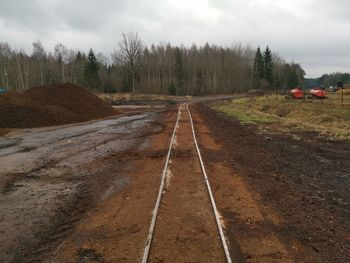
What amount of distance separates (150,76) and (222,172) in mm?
105683

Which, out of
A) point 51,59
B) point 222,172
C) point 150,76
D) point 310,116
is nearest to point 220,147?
point 222,172

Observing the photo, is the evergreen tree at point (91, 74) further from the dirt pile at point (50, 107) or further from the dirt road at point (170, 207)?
the dirt road at point (170, 207)

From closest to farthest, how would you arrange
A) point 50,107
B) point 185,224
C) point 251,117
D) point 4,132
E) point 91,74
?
point 185,224 < point 4,132 < point 50,107 < point 251,117 < point 91,74

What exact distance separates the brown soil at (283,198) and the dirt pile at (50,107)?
16126 millimetres

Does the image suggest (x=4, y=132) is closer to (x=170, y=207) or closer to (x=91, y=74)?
(x=170, y=207)

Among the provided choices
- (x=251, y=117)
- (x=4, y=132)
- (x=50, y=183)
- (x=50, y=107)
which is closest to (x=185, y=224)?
(x=50, y=183)

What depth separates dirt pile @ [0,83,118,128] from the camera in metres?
28.2

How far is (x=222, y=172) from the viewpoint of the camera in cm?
1164

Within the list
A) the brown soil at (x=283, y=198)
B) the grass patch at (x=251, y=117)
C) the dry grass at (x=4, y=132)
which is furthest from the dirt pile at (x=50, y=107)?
the brown soil at (x=283, y=198)

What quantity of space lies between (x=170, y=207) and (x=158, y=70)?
109m

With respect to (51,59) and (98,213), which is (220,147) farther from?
(51,59)

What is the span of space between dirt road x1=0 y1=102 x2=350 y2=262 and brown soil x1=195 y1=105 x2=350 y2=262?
3 cm

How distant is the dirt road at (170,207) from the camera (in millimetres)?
6254

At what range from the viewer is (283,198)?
9031 millimetres
